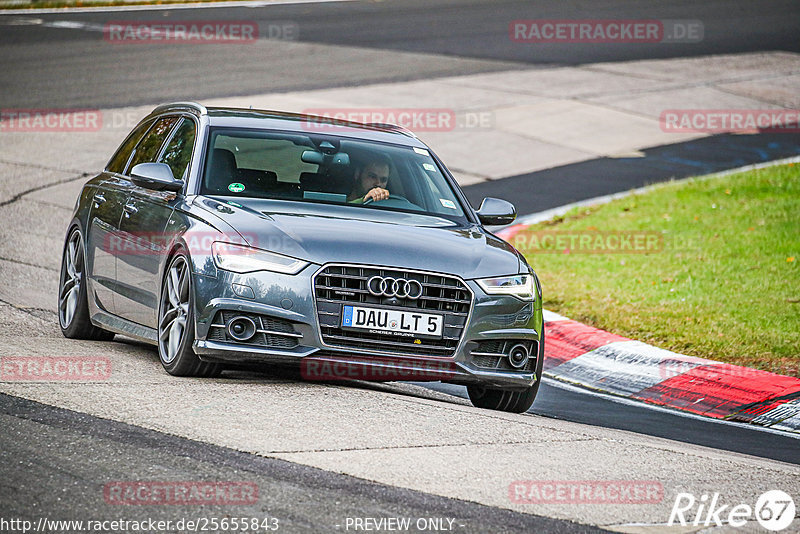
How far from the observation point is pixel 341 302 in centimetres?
697

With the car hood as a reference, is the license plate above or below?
below

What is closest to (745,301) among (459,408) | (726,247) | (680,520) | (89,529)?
(726,247)

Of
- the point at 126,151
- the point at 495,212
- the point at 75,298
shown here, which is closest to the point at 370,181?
the point at 495,212

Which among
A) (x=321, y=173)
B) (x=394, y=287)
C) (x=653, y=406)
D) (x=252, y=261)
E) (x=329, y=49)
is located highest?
(x=321, y=173)

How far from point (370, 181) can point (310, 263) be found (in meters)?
1.46

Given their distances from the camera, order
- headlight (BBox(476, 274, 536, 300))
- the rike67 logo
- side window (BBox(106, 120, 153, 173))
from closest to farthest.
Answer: the rike67 logo < headlight (BBox(476, 274, 536, 300)) < side window (BBox(106, 120, 153, 173))

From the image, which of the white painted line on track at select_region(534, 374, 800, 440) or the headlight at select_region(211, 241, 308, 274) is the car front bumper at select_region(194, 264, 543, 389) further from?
the white painted line on track at select_region(534, 374, 800, 440)

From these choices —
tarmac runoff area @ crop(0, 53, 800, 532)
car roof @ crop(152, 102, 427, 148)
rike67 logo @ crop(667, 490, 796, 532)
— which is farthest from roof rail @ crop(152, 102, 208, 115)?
rike67 logo @ crop(667, 490, 796, 532)

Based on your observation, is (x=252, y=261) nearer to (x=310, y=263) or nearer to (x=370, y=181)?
(x=310, y=263)

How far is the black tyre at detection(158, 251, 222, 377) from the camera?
709 cm

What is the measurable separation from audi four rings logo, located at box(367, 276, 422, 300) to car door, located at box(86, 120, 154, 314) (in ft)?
7.14

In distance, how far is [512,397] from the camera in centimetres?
777

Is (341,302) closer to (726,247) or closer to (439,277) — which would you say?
(439,277)

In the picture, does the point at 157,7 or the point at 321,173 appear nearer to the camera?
the point at 321,173
